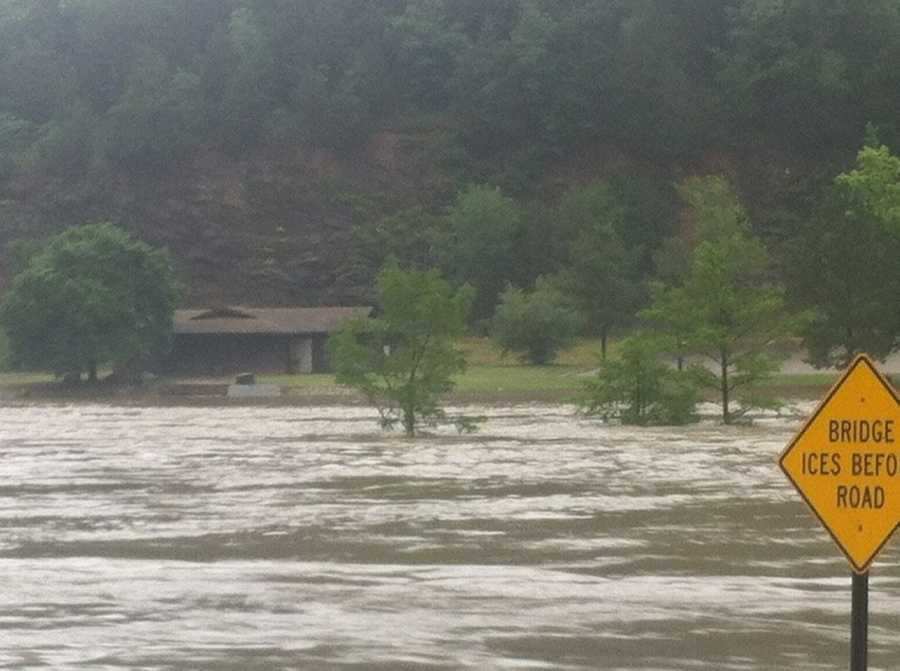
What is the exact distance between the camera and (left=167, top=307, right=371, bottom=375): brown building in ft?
287

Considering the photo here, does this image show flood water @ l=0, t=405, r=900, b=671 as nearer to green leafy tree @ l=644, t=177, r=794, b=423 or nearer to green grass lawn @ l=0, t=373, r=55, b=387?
green leafy tree @ l=644, t=177, r=794, b=423

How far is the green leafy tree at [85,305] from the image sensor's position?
76.9 meters

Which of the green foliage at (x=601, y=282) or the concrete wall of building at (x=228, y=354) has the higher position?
the green foliage at (x=601, y=282)

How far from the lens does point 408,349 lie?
4525 centimetres

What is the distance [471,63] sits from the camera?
129 m

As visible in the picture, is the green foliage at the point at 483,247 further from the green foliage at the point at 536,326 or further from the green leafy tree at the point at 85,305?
the green leafy tree at the point at 85,305

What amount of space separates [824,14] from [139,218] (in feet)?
148

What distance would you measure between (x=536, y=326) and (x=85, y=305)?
718 inches

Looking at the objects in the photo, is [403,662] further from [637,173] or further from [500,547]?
[637,173]

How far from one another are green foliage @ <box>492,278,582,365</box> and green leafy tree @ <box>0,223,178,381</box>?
1474 centimetres

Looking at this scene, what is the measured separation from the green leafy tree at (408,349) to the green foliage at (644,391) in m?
4.06

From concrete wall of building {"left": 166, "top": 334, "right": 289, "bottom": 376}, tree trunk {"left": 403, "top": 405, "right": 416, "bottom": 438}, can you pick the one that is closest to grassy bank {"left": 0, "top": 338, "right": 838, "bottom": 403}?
concrete wall of building {"left": 166, "top": 334, "right": 289, "bottom": 376}

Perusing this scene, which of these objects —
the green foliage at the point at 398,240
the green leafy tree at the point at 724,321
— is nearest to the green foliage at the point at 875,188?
the green leafy tree at the point at 724,321

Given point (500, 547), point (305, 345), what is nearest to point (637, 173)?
point (305, 345)
